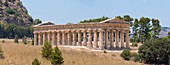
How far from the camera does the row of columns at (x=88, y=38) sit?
95625mm

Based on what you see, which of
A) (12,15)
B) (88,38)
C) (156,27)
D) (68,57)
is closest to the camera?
(68,57)

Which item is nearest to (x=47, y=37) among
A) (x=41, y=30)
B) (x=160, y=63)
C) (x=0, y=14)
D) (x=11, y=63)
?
(x=41, y=30)

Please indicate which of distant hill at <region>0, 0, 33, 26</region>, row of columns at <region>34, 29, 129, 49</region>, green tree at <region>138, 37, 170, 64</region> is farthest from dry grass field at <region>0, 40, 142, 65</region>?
distant hill at <region>0, 0, 33, 26</region>

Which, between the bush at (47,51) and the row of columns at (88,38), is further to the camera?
the row of columns at (88,38)

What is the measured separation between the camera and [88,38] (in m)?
100

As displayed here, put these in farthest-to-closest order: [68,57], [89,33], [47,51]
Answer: [89,33], [68,57], [47,51]

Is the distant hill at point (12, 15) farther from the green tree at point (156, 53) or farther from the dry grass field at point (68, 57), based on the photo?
the green tree at point (156, 53)

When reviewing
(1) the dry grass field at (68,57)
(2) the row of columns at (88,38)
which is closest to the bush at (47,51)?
(1) the dry grass field at (68,57)

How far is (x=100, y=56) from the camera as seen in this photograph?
264ft

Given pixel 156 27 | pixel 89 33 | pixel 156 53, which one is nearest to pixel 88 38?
pixel 89 33

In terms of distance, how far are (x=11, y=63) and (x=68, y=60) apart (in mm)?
12268

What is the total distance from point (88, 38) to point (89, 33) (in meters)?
3.57

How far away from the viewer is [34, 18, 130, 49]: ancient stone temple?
94.6 m

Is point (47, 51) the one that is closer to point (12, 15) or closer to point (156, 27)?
point (156, 27)
